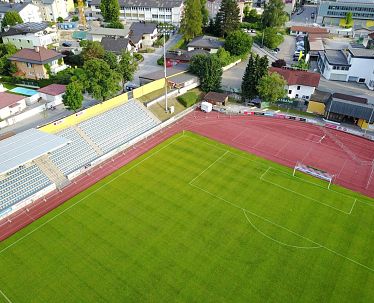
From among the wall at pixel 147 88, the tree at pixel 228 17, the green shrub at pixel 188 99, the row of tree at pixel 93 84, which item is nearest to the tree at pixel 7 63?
the row of tree at pixel 93 84

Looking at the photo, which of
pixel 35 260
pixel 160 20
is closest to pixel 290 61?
pixel 160 20

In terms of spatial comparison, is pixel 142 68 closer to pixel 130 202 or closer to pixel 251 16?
pixel 130 202

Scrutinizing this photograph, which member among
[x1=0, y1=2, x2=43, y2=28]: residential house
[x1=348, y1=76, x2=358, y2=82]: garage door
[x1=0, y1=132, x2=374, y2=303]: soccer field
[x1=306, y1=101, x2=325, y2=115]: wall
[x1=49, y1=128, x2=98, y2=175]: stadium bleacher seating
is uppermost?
[x1=0, y1=2, x2=43, y2=28]: residential house

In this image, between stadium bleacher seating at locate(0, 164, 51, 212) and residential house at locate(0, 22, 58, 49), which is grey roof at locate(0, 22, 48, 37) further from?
stadium bleacher seating at locate(0, 164, 51, 212)

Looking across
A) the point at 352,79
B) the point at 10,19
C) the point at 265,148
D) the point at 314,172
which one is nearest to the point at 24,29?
the point at 10,19

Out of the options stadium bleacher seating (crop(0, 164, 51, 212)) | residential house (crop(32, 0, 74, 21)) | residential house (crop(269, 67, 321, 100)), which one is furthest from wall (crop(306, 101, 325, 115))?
residential house (crop(32, 0, 74, 21))

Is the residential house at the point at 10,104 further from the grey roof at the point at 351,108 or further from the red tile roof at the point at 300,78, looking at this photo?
the grey roof at the point at 351,108

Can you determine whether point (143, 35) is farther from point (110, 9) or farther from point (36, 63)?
point (36, 63)
